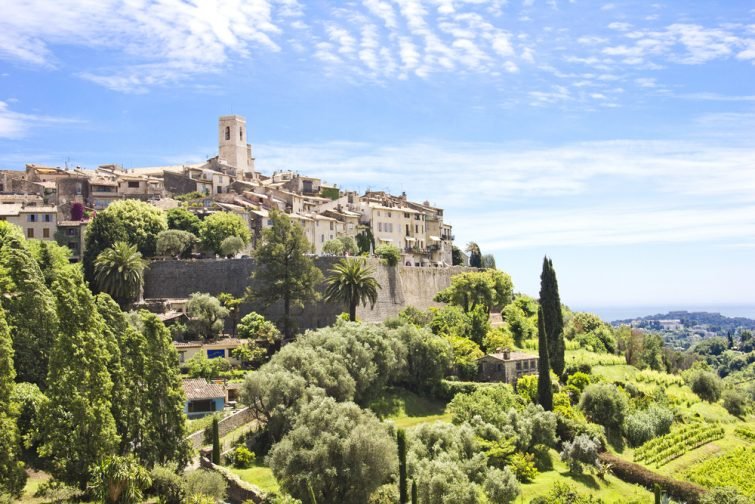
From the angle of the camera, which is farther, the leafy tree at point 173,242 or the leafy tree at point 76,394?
the leafy tree at point 173,242

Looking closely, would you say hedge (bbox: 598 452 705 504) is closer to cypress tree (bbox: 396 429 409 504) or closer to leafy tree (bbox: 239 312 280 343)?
cypress tree (bbox: 396 429 409 504)

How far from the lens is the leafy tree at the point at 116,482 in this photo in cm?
2842

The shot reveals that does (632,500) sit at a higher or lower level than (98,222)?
lower

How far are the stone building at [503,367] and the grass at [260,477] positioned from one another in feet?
71.4

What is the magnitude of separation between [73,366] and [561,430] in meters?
30.4

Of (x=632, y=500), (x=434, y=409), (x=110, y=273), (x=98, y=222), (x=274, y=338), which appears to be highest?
(x=98, y=222)

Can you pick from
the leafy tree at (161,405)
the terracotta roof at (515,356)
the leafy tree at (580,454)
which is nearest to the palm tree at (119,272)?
the leafy tree at (161,405)

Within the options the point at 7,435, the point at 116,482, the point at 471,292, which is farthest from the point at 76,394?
the point at 471,292

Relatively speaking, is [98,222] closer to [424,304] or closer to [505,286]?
[424,304]

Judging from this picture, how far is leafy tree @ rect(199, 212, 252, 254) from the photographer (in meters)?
72.9

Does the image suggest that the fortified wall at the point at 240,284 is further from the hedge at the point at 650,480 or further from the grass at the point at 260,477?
the hedge at the point at 650,480

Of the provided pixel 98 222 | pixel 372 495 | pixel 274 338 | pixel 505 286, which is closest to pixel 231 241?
Result: pixel 98 222

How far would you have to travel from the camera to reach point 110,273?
57469 millimetres

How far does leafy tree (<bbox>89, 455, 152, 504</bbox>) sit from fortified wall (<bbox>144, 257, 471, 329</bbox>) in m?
31.7
